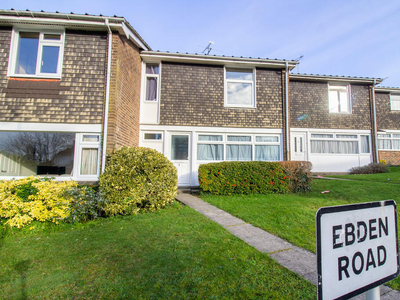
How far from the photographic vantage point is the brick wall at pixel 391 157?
13445 mm

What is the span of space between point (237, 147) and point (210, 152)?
4.09 feet

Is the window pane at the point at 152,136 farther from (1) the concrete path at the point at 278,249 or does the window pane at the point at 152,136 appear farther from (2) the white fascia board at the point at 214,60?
(1) the concrete path at the point at 278,249

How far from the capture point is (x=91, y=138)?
21.8 ft

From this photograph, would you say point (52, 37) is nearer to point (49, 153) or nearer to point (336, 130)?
point (49, 153)

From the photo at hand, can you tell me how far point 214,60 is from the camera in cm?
912

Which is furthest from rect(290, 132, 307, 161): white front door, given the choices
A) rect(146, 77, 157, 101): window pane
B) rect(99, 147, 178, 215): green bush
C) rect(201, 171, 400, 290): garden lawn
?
rect(99, 147, 178, 215): green bush

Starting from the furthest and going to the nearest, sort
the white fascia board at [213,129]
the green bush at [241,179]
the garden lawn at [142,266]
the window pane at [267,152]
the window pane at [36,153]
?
the window pane at [267,152] < the white fascia board at [213,129] < the green bush at [241,179] < the window pane at [36,153] < the garden lawn at [142,266]

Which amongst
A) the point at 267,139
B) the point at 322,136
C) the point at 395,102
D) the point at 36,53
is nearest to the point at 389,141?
the point at 395,102

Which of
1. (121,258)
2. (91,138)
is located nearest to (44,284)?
(121,258)

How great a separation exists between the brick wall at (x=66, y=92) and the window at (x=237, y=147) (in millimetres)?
4354

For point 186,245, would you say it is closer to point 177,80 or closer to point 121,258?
point 121,258

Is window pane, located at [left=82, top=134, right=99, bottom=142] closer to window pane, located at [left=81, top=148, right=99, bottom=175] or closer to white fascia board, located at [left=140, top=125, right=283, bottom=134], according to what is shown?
window pane, located at [left=81, top=148, right=99, bottom=175]

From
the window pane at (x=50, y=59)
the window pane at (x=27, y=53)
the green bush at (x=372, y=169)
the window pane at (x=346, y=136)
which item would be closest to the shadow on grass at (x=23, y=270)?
the window pane at (x=50, y=59)

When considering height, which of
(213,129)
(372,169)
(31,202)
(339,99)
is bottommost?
(31,202)
